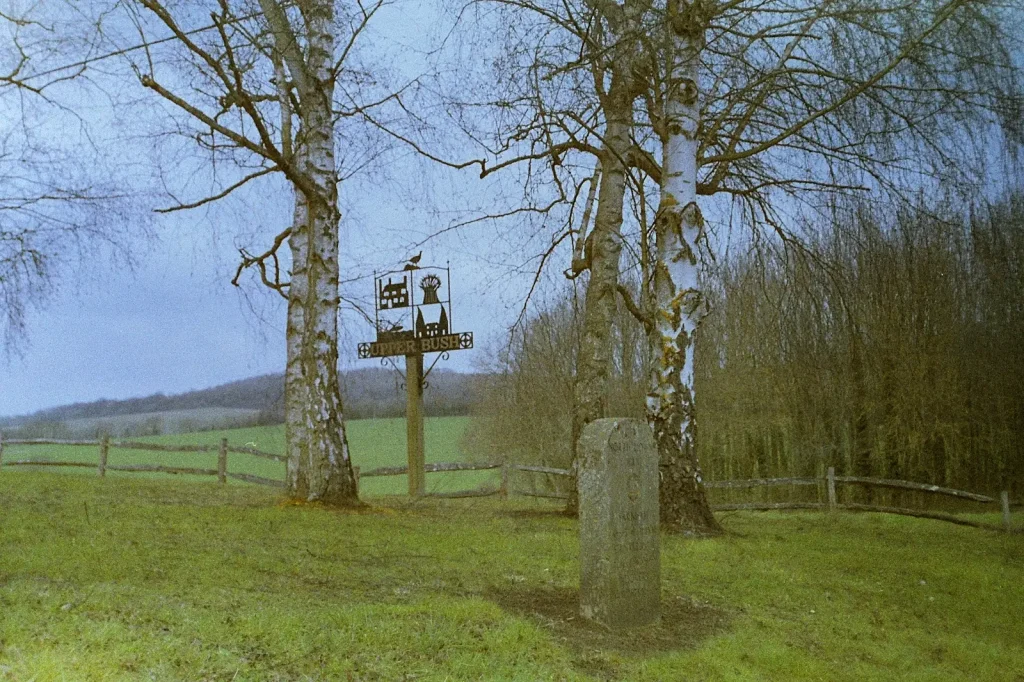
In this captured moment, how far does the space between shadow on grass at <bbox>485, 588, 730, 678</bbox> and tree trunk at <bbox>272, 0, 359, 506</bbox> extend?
15.4 feet

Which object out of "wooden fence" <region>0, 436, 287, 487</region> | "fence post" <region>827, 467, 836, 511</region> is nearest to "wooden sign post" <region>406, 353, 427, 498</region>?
"wooden fence" <region>0, 436, 287, 487</region>

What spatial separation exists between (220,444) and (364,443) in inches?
286

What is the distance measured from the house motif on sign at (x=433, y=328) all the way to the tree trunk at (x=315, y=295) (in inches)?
107

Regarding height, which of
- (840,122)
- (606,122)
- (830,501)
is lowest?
(830,501)

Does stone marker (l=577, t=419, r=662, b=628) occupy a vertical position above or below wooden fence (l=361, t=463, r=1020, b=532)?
above

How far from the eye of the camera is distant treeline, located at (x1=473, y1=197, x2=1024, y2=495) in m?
12.7

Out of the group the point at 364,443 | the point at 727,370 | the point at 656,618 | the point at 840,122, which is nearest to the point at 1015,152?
the point at 840,122

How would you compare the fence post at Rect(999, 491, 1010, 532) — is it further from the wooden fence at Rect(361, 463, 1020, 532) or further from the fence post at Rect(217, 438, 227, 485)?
the fence post at Rect(217, 438, 227, 485)

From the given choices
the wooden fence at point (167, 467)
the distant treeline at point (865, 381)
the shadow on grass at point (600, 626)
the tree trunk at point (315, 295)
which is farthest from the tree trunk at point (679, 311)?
the wooden fence at point (167, 467)

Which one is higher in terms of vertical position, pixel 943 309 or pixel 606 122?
pixel 606 122

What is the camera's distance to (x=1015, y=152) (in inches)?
264

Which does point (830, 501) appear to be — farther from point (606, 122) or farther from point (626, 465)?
point (626, 465)

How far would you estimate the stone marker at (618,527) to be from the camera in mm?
5512

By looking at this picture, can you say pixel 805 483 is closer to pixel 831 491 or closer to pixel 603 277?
pixel 831 491
